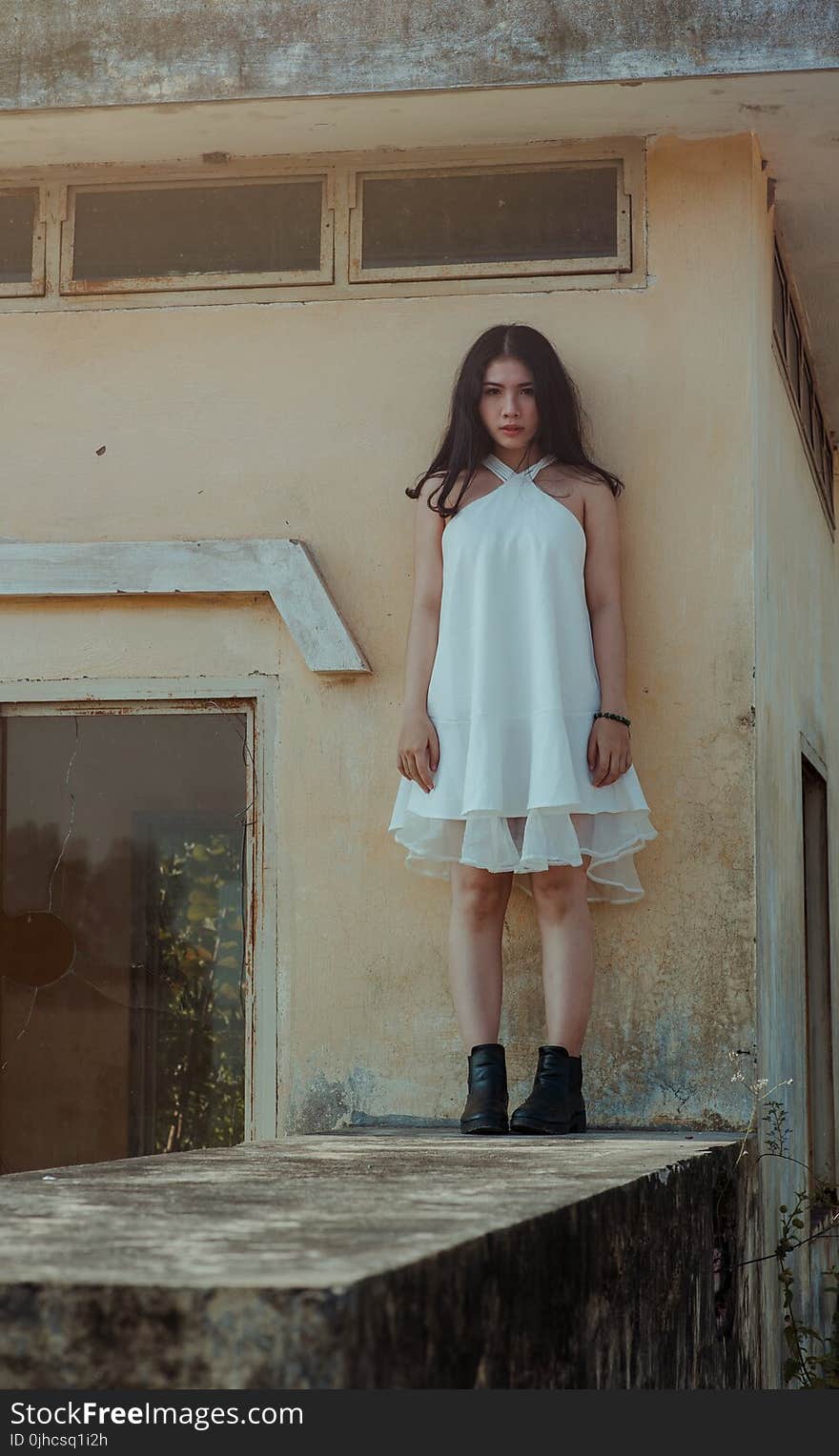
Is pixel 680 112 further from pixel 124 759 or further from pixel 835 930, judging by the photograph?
pixel 835 930

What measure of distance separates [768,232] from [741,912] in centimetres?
210

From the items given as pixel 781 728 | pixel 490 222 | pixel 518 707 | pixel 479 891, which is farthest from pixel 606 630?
pixel 490 222

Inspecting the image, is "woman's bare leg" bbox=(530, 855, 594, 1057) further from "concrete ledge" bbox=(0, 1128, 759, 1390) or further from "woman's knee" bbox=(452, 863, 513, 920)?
"concrete ledge" bbox=(0, 1128, 759, 1390)

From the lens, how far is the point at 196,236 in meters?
5.50

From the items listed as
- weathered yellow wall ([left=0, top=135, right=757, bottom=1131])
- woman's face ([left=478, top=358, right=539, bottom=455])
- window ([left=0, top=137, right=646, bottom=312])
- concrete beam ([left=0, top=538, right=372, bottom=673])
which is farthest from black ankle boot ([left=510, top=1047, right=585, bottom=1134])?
window ([left=0, top=137, right=646, bottom=312])

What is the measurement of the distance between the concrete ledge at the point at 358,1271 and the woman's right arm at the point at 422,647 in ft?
4.32

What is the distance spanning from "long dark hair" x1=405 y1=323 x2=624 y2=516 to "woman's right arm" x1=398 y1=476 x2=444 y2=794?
70mm

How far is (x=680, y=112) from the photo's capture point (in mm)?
5066

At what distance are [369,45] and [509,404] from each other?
3.39 ft

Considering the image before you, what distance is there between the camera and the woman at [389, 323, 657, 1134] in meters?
4.70

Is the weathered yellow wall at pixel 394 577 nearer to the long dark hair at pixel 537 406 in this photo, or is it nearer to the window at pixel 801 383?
the long dark hair at pixel 537 406

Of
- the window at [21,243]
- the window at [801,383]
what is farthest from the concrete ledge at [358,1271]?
the window at [801,383]

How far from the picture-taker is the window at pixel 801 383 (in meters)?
6.03

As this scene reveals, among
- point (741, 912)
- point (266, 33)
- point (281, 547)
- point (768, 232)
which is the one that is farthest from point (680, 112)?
point (741, 912)
